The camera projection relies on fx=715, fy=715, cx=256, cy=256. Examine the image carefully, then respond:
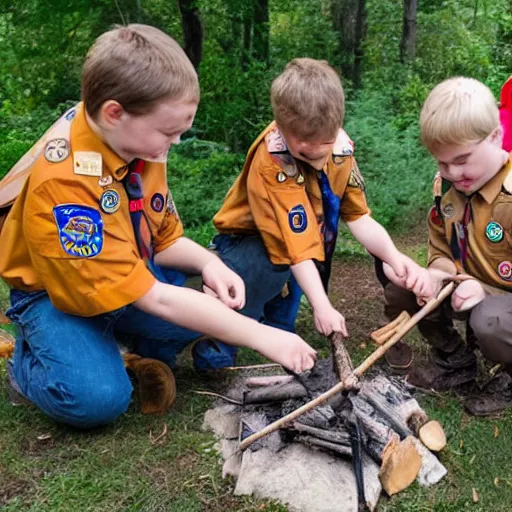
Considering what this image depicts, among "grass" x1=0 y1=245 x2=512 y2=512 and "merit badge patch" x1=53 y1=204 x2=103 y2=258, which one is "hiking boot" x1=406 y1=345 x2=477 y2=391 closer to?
"grass" x1=0 y1=245 x2=512 y2=512

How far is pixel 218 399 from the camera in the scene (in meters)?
2.98

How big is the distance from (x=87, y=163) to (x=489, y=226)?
155cm

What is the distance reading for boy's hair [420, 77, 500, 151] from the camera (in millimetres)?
2631

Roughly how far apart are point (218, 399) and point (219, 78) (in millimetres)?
5234

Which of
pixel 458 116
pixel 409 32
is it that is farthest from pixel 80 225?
pixel 409 32

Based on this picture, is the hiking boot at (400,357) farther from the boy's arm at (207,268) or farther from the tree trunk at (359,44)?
the tree trunk at (359,44)

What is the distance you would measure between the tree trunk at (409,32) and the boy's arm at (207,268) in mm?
6572

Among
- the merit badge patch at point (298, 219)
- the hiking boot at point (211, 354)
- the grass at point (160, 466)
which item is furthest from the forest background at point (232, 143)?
the merit badge patch at point (298, 219)

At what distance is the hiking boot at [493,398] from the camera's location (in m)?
2.90

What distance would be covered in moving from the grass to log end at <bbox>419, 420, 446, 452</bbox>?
0.27ft

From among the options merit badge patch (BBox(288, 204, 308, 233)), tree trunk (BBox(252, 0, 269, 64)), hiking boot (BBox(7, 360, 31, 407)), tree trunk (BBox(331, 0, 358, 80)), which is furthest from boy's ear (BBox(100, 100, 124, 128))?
tree trunk (BBox(331, 0, 358, 80))

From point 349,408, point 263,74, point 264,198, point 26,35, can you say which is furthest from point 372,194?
point 26,35

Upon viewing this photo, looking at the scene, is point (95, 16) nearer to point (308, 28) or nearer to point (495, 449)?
point (308, 28)

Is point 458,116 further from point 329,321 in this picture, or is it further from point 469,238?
point 329,321
